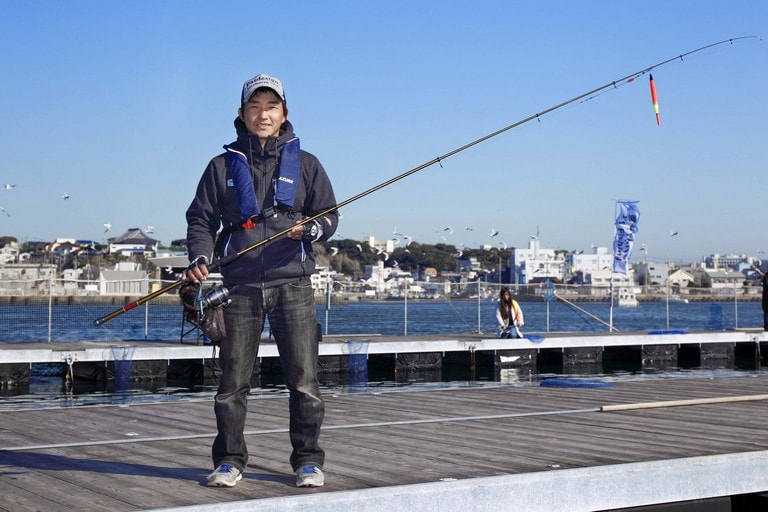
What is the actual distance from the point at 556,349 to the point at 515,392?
12302mm

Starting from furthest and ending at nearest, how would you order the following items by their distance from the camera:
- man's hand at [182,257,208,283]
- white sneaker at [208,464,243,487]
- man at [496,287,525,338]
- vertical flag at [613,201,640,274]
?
1. vertical flag at [613,201,640,274]
2. man at [496,287,525,338]
3. white sneaker at [208,464,243,487]
4. man's hand at [182,257,208,283]

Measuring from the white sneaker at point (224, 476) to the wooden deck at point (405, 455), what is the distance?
0.04 metres

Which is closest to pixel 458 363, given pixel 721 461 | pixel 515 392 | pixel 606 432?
pixel 515 392

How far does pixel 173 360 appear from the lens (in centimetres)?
1869

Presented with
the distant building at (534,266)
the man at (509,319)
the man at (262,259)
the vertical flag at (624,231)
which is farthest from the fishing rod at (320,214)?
the distant building at (534,266)

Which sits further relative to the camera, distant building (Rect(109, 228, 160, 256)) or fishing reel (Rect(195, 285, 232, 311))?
distant building (Rect(109, 228, 160, 256))

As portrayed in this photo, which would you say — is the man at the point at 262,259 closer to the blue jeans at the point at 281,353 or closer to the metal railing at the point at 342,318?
the blue jeans at the point at 281,353

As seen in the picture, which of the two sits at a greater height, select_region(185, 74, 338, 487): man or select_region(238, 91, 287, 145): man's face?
select_region(238, 91, 287, 145): man's face

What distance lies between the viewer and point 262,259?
5.34m

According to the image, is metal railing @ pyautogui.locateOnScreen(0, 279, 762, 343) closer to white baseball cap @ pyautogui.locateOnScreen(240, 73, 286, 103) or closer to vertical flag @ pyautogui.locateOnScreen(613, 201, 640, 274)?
vertical flag @ pyautogui.locateOnScreen(613, 201, 640, 274)

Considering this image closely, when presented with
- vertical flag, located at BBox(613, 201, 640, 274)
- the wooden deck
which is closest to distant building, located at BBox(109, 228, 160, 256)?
vertical flag, located at BBox(613, 201, 640, 274)

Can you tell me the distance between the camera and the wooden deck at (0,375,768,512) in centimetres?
526

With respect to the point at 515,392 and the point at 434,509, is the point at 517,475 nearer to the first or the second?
the point at 434,509

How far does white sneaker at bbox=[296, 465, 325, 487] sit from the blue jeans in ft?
0.15
